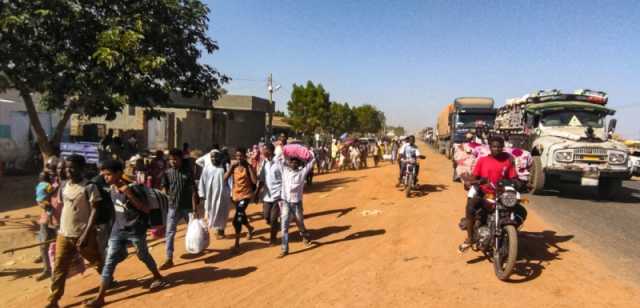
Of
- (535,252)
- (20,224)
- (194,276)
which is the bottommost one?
(20,224)

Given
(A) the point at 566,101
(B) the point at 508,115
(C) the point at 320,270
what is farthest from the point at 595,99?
(C) the point at 320,270

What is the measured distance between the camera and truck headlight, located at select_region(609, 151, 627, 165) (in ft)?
33.3

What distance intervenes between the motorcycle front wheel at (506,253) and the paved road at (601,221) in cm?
157

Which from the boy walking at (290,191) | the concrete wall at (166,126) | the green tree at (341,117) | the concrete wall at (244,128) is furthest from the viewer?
the green tree at (341,117)

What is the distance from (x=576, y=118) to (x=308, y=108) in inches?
1170

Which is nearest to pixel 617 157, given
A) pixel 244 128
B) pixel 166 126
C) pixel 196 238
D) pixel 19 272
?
pixel 196 238

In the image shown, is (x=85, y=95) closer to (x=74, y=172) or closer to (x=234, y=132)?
(x=74, y=172)

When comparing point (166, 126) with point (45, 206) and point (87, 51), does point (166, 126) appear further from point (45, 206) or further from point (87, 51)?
point (45, 206)

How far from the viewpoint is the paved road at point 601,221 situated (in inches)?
226

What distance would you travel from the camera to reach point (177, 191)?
19.4ft

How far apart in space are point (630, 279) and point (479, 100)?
68.2ft

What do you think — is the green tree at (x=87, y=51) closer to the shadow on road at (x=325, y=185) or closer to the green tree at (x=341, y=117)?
the shadow on road at (x=325, y=185)

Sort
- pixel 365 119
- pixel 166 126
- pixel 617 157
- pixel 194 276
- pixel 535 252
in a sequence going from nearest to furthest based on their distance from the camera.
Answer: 1. pixel 194 276
2. pixel 535 252
3. pixel 617 157
4. pixel 166 126
5. pixel 365 119

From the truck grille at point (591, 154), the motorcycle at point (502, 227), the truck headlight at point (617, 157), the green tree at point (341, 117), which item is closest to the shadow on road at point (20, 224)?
the motorcycle at point (502, 227)
